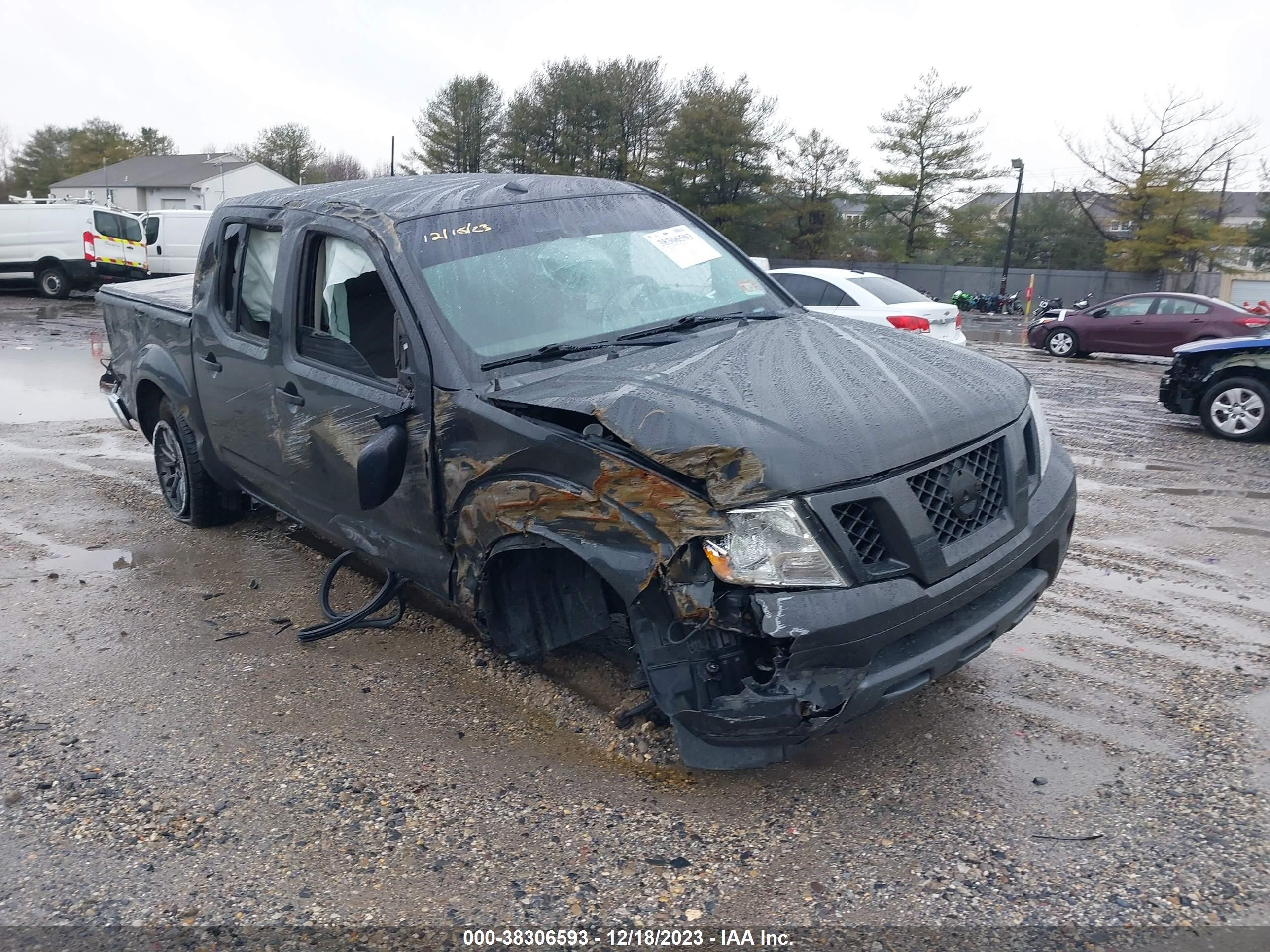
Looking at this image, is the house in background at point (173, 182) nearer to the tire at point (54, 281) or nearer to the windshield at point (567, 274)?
the tire at point (54, 281)

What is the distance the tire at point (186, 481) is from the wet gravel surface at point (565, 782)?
672 mm

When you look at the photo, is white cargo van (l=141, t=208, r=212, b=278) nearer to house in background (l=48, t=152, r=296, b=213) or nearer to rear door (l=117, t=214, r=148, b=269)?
rear door (l=117, t=214, r=148, b=269)

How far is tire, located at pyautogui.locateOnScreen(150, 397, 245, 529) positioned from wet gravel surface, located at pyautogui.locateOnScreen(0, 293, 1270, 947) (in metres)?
0.67

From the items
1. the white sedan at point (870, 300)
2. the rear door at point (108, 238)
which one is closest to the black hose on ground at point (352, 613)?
the white sedan at point (870, 300)

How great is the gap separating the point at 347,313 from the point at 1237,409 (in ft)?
28.4

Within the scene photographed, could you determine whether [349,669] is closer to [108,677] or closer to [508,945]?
[108,677]

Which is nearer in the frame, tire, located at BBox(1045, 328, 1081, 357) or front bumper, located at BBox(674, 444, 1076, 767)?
front bumper, located at BBox(674, 444, 1076, 767)

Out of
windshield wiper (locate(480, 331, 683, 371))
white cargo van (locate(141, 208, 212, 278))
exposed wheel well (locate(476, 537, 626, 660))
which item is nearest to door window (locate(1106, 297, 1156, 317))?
windshield wiper (locate(480, 331, 683, 371))

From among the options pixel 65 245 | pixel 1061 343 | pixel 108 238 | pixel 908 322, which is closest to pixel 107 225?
pixel 108 238

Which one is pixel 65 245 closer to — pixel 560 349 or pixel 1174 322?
pixel 1174 322

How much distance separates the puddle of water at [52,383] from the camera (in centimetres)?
978

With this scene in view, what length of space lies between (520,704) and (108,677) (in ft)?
5.71

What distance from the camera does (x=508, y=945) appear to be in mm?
2615

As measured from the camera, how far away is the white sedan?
38.0ft
